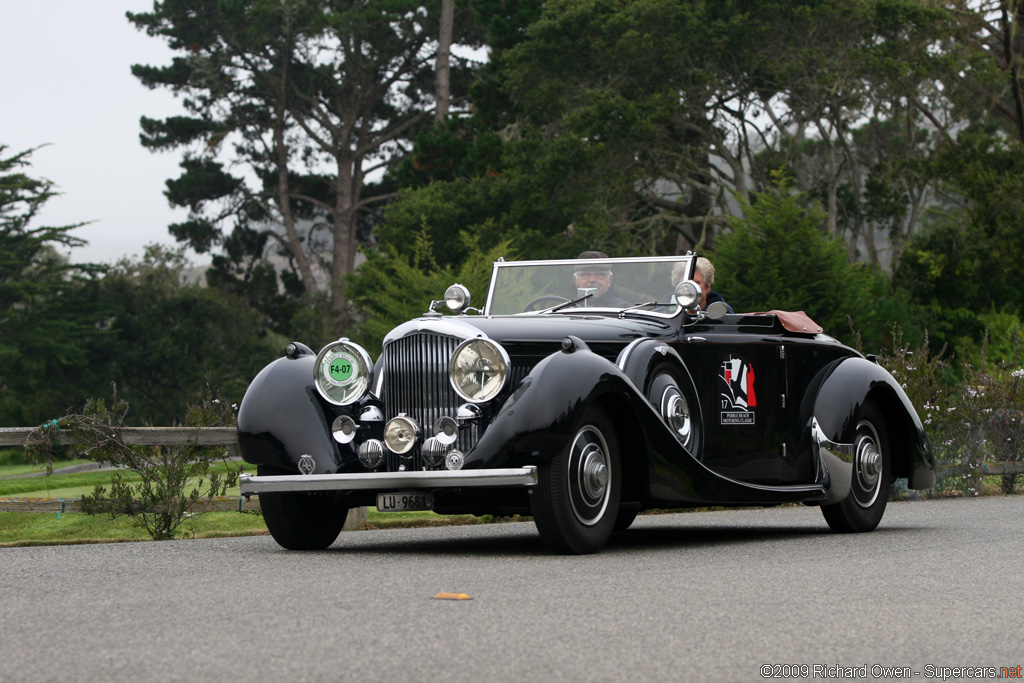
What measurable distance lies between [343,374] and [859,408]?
3774mm

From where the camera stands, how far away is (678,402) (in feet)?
28.3

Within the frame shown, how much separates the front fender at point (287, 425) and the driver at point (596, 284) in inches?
77.5

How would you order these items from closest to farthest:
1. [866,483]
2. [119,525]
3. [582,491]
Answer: [582,491], [866,483], [119,525]

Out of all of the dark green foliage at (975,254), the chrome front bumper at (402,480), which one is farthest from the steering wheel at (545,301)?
the dark green foliage at (975,254)

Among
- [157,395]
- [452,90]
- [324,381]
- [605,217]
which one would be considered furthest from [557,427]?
[157,395]

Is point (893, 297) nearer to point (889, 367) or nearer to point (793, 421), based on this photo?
point (889, 367)

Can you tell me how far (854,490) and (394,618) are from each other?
5.51 m

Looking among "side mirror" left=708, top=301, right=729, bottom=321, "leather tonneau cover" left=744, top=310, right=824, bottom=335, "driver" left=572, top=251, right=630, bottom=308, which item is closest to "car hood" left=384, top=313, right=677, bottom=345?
"side mirror" left=708, top=301, right=729, bottom=321

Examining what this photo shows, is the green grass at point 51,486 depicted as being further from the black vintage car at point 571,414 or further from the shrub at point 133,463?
the black vintage car at point 571,414

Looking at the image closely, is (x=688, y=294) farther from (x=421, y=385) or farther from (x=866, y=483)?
(x=866, y=483)

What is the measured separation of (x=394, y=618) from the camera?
5.31m

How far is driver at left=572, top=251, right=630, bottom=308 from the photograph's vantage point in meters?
9.45

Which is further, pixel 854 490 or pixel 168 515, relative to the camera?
pixel 168 515

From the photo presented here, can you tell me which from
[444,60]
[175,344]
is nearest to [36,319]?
[175,344]
